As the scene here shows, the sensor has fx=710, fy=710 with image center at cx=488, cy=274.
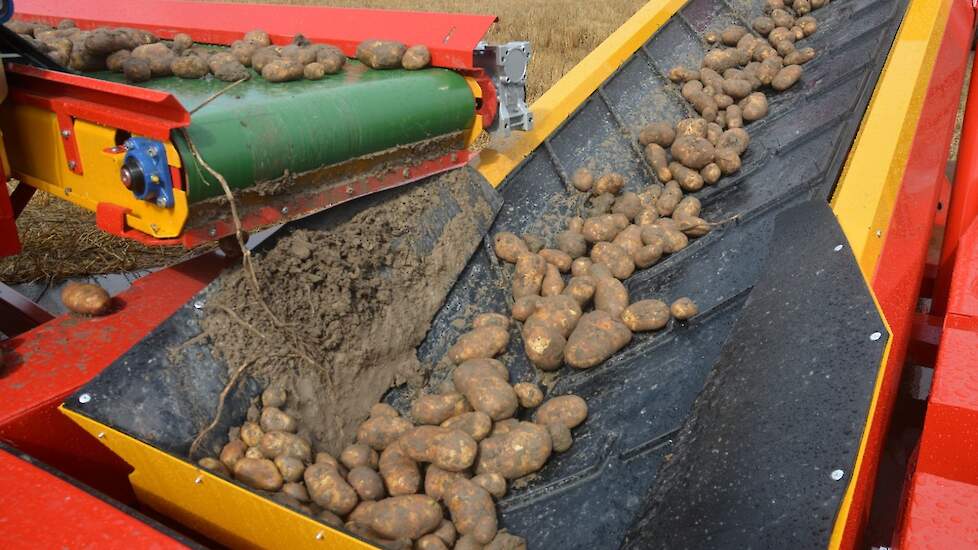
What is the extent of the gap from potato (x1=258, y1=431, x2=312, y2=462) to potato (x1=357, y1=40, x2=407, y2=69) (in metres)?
1.27

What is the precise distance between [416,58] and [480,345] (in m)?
0.97

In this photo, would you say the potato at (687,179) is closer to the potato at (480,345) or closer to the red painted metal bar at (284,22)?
the red painted metal bar at (284,22)

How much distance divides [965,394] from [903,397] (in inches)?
47.3

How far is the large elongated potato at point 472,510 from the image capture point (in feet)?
5.46

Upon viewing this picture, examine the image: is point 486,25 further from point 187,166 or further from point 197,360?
point 197,360

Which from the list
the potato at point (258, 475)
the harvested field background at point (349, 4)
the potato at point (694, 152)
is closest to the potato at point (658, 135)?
the potato at point (694, 152)

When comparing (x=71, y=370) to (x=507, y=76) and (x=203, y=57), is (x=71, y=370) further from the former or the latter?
(x=507, y=76)

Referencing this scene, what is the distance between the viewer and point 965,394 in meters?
1.52

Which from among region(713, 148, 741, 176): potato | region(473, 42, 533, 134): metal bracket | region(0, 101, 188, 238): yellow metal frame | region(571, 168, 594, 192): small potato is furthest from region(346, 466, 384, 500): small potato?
region(713, 148, 741, 176): potato

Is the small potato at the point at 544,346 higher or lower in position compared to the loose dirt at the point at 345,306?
lower

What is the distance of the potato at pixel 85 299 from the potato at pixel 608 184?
169 cm

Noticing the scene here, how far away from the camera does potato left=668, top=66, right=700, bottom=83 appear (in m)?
3.27

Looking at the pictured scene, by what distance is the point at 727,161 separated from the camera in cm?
275

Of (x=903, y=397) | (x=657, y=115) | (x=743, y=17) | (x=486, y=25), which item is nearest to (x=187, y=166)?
(x=486, y=25)
